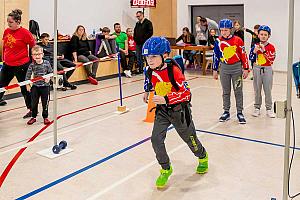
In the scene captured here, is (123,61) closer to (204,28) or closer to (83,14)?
(83,14)

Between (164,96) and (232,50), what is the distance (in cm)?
258

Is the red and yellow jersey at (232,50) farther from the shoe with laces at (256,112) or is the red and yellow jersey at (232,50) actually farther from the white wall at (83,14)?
the white wall at (83,14)

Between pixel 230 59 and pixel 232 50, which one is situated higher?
pixel 232 50

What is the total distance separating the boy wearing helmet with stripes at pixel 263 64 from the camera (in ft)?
21.4

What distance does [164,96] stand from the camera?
392 cm

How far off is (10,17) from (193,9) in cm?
868

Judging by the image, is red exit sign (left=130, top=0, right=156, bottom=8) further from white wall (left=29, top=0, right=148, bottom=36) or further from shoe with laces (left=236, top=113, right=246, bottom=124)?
shoe with laces (left=236, top=113, right=246, bottom=124)

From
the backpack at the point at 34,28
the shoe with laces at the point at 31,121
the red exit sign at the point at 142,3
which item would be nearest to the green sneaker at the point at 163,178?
the shoe with laces at the point at 31,121

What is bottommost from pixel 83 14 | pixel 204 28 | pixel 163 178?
pixel 163 178

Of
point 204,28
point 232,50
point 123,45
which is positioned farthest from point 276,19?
point 232,50

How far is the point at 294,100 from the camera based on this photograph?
797 centimetres

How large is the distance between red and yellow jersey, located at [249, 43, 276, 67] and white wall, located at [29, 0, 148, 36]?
20.7ft

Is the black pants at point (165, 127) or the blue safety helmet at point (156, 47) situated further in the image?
the black pants at point (165, 127)

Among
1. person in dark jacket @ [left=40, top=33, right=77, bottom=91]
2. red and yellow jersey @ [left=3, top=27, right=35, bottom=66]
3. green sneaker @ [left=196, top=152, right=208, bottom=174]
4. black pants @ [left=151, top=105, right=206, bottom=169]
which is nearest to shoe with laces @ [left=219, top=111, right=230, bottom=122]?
green sneaker @ [left=196, top=152, right=208, bottom=174]
